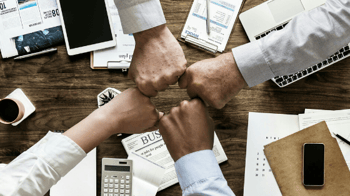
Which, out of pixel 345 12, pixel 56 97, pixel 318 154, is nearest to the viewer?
pixel 345 12

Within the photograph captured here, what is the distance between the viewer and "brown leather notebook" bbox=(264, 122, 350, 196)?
104 cm

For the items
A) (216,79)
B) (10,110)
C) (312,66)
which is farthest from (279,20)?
(10,110)

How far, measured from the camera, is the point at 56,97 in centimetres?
116

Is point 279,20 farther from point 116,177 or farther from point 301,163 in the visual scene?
point 116,177

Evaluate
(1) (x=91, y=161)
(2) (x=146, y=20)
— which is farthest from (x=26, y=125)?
(2) (x=146, y=20)

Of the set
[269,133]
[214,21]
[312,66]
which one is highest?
[214,21]

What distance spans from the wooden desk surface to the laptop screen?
0.24 ft

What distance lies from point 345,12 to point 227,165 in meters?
0.64

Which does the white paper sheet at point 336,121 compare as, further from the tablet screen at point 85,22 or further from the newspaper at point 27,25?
the newspaper at point 27,25

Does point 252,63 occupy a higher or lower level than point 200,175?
higher

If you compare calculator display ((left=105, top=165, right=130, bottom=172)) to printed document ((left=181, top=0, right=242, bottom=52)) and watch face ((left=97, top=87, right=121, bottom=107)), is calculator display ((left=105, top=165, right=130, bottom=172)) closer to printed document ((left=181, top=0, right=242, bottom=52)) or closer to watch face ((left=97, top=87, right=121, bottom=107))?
watch face ((left=97, top=87, right=121, bottom=107))

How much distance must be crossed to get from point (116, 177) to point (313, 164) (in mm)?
717

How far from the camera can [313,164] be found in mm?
1055

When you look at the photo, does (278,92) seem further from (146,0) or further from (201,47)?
(146,0)
